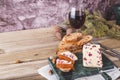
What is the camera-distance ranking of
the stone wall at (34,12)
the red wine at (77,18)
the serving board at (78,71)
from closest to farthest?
the serving board at (78,71), the red wine at (77,18), the stone wall at (34,12)

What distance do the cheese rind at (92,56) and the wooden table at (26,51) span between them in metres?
0.13

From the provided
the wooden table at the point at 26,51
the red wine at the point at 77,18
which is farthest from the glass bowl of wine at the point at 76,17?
the wooden table at the point at 26,51

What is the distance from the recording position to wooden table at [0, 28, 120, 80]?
1118mm

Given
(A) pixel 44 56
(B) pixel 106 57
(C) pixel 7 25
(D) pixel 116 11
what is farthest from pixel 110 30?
(C) pixel 7 25

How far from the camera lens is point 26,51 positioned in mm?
1311

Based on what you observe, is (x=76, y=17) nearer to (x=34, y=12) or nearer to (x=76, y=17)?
(x=76, y=17)

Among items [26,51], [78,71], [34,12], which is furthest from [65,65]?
[34,12]

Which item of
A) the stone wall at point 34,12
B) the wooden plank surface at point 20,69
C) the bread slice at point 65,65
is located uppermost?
the stone wall at point 34,12

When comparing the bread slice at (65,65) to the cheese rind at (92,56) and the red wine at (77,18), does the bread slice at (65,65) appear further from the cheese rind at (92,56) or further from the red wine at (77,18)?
the red wine at (77,18)

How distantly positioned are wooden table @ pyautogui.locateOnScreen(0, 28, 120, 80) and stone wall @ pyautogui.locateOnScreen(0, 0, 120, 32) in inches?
5.5

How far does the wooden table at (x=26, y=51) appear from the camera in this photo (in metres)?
1.12

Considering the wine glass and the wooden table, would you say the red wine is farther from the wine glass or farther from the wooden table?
the wooden table

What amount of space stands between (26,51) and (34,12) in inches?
18.1

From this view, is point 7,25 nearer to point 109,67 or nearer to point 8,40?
point 8,40
